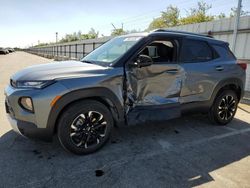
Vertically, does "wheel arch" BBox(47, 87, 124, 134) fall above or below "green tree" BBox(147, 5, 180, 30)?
below

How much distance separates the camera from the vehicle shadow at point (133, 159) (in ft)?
8.36

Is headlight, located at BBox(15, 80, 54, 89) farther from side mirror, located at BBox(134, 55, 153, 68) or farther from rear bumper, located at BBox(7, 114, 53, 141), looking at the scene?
side mirror, located at BBox(134, 55, 153, 68)

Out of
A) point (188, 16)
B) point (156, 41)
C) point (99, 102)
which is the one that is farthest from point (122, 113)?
point (188, 16)

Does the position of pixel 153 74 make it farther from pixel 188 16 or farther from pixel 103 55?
pixel 188 16

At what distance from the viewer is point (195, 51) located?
3.99 metres

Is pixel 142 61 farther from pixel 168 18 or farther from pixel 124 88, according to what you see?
pixel 168 18

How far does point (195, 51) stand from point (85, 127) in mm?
2477

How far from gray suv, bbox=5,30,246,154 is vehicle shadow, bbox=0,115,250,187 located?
0.33 meters

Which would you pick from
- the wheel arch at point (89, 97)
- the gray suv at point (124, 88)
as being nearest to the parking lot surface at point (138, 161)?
the gray suv at point (124, 88)

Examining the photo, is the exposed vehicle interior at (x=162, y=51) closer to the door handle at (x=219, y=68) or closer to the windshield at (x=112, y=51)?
the windshield at (x=112, y=51)

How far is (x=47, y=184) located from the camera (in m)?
2.43

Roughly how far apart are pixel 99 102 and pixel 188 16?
41.6m

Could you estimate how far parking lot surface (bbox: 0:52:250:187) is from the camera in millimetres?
2541

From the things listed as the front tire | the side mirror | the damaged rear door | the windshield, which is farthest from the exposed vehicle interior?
the front tire
